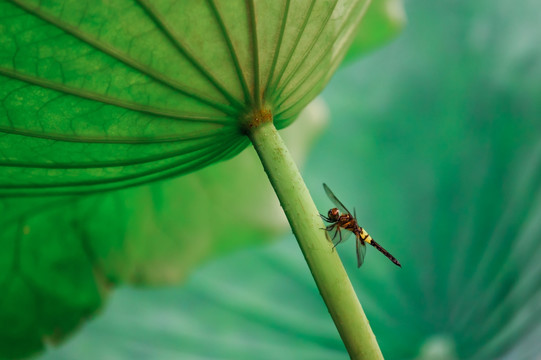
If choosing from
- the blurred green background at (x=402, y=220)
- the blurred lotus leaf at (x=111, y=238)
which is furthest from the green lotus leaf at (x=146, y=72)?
the blurred green background at (x=402, y=220)

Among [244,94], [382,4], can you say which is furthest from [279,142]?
[382,4]

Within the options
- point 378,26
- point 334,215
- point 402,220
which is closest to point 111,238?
point 334,215

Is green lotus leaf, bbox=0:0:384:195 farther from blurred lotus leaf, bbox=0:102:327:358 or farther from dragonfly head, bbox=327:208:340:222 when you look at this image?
blurred lotus leaf, bbox=0:102:327:358

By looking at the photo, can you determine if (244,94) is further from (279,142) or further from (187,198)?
(187,198)

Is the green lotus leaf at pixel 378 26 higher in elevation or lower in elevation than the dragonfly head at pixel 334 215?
higher

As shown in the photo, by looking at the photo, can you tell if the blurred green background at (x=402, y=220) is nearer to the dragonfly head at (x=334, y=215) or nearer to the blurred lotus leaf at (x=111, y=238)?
the blurred lotus leaf at (x=111, y=238)
